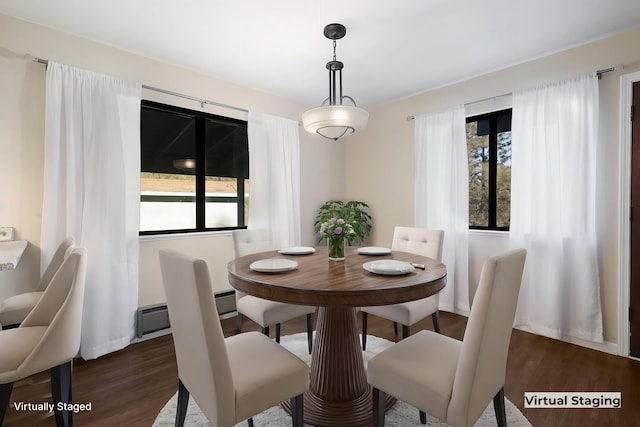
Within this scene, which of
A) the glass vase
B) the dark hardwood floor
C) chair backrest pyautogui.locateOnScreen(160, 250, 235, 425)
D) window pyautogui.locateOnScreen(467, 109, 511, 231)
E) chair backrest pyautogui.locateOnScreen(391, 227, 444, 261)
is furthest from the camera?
window pyautogui.locateOnScreen(467, 109, 511, 231)

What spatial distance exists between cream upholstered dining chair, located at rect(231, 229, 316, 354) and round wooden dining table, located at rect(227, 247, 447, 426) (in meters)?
0.33

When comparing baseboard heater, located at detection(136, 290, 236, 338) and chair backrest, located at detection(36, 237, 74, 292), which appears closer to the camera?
chair backrest, located at detection(36, 237, 74, 292)

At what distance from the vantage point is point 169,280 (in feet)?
4.37

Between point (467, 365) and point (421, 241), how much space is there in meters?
1.57

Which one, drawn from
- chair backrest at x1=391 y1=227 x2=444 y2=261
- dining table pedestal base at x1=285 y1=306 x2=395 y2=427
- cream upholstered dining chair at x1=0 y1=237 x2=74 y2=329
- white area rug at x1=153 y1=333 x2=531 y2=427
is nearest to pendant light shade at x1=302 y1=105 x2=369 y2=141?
chair backrest at x1=391 y1=227 x2=444 y2=261

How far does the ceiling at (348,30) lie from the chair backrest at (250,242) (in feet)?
5.28

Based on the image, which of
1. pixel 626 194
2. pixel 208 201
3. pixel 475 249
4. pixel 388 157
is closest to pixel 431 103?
pixel 388 157

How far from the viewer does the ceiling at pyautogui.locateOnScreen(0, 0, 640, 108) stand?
7.13 ft

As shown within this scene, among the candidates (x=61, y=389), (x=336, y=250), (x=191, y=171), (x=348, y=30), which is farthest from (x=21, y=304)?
(x=348, y=30)

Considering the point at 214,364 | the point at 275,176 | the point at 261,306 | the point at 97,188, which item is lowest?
the point at 261,306

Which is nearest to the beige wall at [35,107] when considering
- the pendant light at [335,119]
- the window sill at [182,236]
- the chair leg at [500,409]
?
the window sill at [182,236]

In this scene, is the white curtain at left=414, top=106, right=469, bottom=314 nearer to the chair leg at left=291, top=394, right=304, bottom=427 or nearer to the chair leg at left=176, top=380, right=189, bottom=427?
the chair leg at left=291, top=394, right=304, bottom=427

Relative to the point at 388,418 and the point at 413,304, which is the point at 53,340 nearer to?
the point at 388,418

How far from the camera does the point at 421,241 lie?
267 cm
